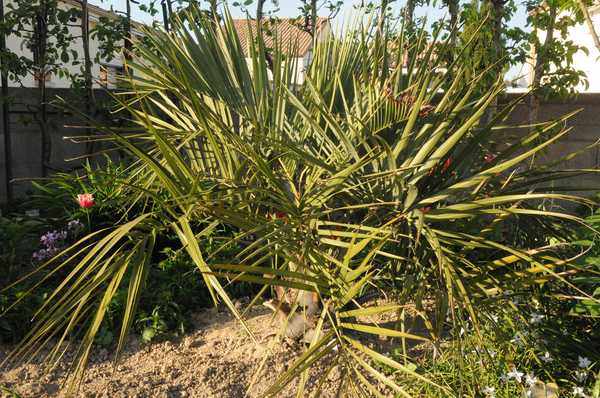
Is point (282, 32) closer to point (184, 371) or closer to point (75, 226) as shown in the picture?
point (75, 226)

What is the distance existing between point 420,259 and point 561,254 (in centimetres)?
80

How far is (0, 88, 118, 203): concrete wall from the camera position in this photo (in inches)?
225

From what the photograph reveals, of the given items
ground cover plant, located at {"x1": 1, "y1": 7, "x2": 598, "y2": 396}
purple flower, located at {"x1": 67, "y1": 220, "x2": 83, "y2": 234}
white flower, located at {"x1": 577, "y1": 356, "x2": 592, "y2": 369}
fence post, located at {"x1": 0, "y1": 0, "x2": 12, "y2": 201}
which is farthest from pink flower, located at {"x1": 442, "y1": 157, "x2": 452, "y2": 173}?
fence post, located at {"x1": 0, "y1": 0, "x2": 12, "y2": 201}

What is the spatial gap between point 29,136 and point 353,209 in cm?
466

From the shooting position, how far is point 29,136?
5.93 m

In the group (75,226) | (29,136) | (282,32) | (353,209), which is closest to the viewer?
(353,209)

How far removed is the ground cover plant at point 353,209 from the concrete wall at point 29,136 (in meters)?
3.43

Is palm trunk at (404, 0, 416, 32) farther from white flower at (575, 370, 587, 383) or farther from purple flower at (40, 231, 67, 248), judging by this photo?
white flower at (575, 370, 587, 383)

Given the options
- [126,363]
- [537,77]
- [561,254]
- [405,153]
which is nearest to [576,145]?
[537,77]

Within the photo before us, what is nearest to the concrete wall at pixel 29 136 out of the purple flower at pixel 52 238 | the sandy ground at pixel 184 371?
the purple flower at pixel 52 238

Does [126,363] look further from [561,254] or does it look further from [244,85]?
[561,254]

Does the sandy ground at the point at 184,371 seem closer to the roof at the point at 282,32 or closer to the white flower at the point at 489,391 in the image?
the white flower at the point at 489,391

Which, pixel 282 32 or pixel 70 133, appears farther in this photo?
pixel 70 133

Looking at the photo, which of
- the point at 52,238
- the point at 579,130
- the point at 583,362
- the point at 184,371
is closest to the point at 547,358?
the point at 583,362
